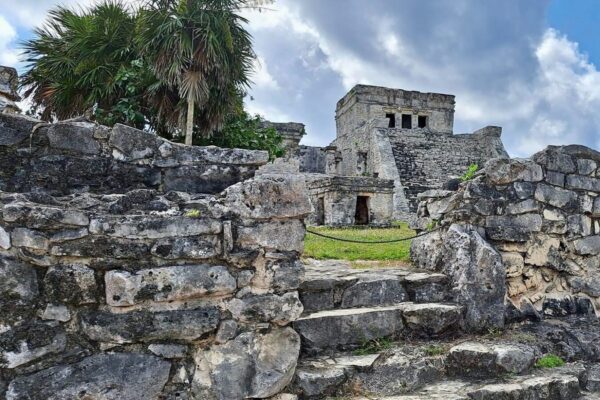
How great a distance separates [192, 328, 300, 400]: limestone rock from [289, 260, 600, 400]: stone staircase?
0.78 ft

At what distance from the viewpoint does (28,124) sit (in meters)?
3.04

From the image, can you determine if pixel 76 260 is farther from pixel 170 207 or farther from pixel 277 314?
pixel 277 314

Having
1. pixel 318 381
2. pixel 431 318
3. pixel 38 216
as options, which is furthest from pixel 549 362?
pixel 38 216

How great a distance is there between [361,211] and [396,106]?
49.8ft

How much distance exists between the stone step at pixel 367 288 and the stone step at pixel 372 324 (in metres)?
0.11

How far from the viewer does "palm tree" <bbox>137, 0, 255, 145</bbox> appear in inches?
295

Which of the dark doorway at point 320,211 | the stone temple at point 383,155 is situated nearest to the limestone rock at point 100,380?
the stone temple at point 383,155

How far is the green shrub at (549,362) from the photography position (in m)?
3.71

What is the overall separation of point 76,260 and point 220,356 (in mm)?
1008

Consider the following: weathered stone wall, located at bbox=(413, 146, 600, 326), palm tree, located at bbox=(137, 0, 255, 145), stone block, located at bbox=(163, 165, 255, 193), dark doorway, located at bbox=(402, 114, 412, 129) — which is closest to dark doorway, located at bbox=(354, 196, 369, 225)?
palm tree, located at bbox=(137, 0, 255, 145)

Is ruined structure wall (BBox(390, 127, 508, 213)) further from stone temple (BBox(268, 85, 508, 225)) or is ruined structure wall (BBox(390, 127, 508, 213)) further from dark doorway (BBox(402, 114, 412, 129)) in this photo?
dark doorway (BBox(402, 114, 412, 129))

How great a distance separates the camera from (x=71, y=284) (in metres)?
2.60

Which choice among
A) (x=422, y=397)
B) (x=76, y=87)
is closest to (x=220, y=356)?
(x=422, y=397)

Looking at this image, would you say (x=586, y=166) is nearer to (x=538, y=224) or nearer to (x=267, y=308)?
(x=538, y=224)
